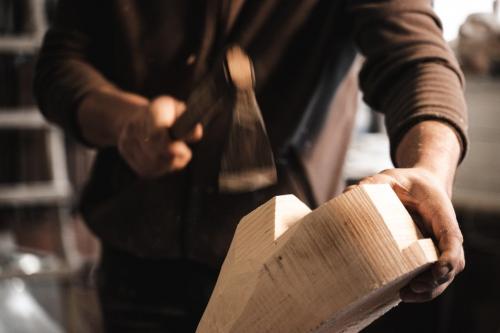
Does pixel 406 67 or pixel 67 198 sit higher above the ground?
pixel 406 67

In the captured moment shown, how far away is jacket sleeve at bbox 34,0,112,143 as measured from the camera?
1170 millimetres

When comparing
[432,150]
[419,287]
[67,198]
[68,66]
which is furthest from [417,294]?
[67,198]

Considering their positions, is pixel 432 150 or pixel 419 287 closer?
pixel 419 287

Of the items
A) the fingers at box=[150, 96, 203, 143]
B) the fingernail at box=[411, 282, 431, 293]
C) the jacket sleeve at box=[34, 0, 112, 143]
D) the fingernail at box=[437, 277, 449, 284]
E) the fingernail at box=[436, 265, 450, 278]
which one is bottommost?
the jacket sleeve at box=[34, 0, 112, 143]

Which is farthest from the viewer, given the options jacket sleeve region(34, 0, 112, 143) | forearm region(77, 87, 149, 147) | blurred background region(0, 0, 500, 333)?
blurred background region(0, 0, 500, 333)

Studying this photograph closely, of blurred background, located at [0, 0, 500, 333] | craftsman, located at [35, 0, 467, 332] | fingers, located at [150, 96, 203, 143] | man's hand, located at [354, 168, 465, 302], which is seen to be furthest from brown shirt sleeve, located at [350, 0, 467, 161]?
blurred background, located at [0, 0, 500, 333]

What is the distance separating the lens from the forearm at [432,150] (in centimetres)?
75

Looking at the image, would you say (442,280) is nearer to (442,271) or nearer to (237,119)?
(442,271)

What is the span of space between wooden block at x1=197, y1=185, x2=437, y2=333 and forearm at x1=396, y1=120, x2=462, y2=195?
15cm

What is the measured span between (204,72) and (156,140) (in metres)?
0.20

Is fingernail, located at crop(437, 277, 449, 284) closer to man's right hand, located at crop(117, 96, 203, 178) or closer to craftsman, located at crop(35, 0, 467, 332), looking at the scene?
craftsman, located at crop(35, 0, 467, 332)

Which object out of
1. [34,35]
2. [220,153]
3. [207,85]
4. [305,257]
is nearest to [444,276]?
[305,257]

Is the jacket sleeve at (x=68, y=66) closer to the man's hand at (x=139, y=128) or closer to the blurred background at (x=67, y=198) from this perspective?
the man's hand at (x=139, y=128)

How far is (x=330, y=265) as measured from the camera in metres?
0.58
